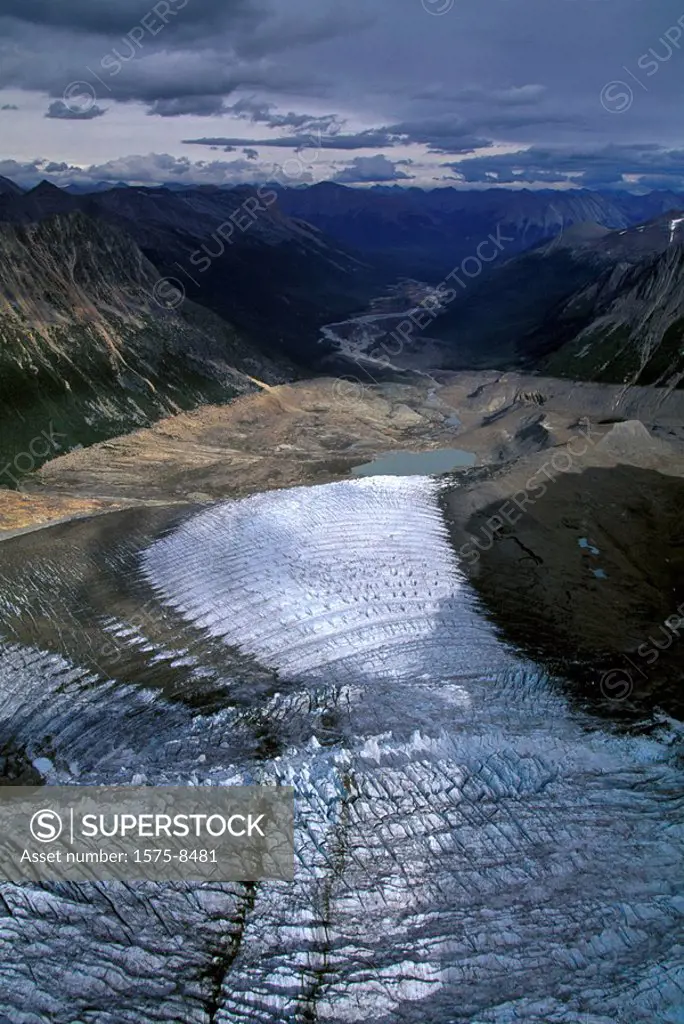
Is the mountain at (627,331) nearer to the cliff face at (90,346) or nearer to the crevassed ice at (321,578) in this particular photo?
the cliff face at (90,346)

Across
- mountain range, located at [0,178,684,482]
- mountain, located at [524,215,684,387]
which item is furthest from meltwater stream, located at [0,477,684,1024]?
mountain, located at [524,215,684,387]

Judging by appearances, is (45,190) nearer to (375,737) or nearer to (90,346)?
(90,346)

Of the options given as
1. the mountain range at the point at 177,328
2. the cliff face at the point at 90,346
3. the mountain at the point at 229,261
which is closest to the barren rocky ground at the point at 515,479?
the cliff face at the point at 90,346

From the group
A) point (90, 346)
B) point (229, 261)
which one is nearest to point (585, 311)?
point (90, 346)

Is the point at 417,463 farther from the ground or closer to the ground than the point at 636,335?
closer to the ground

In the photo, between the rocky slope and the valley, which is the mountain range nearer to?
the valley

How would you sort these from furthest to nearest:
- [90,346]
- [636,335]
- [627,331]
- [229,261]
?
[229,261] → [627,331] → [636,335] → [90,346]

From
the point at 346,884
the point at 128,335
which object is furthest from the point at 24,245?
the point at 346,884
